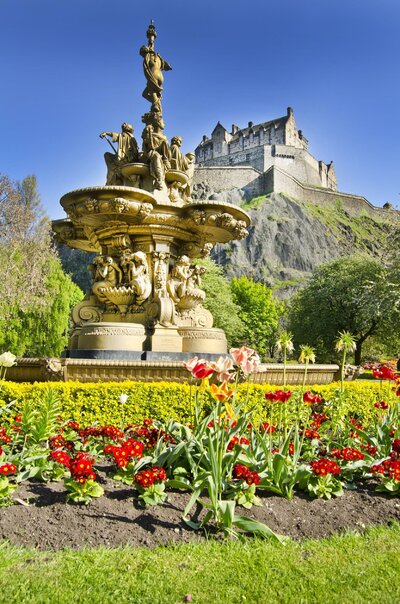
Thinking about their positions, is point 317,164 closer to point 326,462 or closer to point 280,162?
point 280,162

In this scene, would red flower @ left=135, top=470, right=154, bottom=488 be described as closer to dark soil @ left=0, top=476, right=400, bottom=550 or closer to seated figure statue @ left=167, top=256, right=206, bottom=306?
dark soil @ left=0, top=476, right=400, bottom=550

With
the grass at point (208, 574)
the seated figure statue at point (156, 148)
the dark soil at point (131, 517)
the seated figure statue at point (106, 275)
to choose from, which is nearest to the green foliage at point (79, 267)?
the seated figure statue at point (156, 148)

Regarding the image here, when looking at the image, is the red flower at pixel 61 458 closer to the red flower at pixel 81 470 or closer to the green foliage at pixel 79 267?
the red flower at pixel 81 470

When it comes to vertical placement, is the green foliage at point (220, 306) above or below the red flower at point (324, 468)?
above

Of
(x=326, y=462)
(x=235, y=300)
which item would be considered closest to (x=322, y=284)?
(x=235, y=300)

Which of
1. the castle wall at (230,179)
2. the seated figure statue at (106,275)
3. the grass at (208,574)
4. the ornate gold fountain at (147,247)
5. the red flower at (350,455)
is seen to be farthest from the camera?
the castle wall at (230,179)

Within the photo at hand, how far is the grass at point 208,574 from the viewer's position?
2.82m

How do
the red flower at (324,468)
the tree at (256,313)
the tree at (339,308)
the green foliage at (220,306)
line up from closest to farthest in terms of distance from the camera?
1. the red flower at (324,468)
2. the tree at (339,308)
3. the green foliage at (220,306)
4. the tree at (256,313)

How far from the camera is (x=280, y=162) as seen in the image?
303ft

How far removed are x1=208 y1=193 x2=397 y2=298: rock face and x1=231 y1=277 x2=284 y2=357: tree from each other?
1691 cm

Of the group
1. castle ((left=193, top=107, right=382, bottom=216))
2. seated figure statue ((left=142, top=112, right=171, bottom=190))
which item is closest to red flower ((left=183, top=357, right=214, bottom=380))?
seated figure statue ((left=142, top=112, right=171, bottom=190))

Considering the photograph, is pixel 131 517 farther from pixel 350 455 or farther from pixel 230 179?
pixel 230 179

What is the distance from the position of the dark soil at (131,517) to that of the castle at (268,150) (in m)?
85.9

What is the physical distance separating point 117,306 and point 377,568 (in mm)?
8331
